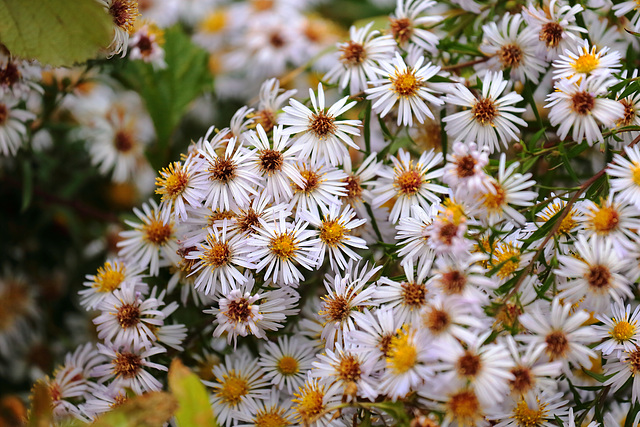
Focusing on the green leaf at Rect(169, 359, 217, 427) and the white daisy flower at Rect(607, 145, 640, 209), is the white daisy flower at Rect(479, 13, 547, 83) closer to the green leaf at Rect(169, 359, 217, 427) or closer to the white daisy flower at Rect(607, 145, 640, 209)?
the white daisy flower at Rect(607, 145, 640, 209)

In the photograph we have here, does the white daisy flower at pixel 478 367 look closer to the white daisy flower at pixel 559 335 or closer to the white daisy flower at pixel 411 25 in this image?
the white daisy flower at pixel 559 335

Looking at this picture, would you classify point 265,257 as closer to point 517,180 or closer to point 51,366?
point 517,180

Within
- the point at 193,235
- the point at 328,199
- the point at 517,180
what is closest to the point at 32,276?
the point at 193,235

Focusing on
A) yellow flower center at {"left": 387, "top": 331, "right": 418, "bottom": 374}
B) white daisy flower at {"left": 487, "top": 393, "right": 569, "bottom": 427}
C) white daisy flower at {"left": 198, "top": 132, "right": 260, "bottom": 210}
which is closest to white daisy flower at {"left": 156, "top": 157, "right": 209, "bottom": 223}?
white daisy flower at {"left": 198, "top": 132, "right": 260, "bottom": 210}

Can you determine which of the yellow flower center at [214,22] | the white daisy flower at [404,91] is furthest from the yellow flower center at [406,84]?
the yellow flower center at [214,22]

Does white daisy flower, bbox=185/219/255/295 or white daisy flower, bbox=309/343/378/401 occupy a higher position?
white daisy flower, bbox=185/219/255/295

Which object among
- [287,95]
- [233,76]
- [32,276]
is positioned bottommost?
[32,276]
